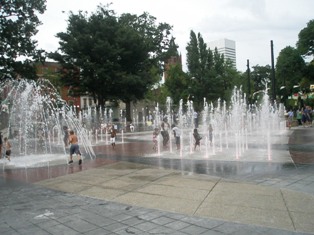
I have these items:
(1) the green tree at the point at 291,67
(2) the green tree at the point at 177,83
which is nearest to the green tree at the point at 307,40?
(1) the green tree at the point at 291,67

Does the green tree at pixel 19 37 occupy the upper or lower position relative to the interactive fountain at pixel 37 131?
upper

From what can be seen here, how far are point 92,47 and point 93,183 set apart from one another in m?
34.5

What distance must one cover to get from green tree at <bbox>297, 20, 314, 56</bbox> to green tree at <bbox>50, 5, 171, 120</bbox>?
2954 cm

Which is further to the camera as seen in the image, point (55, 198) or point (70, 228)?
point (55, 198)

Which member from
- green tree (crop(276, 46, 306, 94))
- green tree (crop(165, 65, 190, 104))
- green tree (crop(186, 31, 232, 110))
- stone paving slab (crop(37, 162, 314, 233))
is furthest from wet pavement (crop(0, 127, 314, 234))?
green tree (crop(276, 46, 306, 94))

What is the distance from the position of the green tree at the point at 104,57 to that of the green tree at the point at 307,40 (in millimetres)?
29535

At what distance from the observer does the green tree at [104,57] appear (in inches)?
1649

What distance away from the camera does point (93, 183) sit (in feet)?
33.2

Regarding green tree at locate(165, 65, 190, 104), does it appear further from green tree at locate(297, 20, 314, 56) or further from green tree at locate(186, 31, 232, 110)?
green tree at locate(297, 20, 314, 56)

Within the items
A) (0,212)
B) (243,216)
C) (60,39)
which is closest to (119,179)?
(0,212)

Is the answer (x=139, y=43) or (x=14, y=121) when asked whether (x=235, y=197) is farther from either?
(x=14, y=121)

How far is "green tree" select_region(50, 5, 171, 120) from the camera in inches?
1649

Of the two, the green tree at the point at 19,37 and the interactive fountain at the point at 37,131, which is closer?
the interactive fountain at the point at 37,131

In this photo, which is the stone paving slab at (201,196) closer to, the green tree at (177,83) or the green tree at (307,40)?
the green tree at (177,83)
